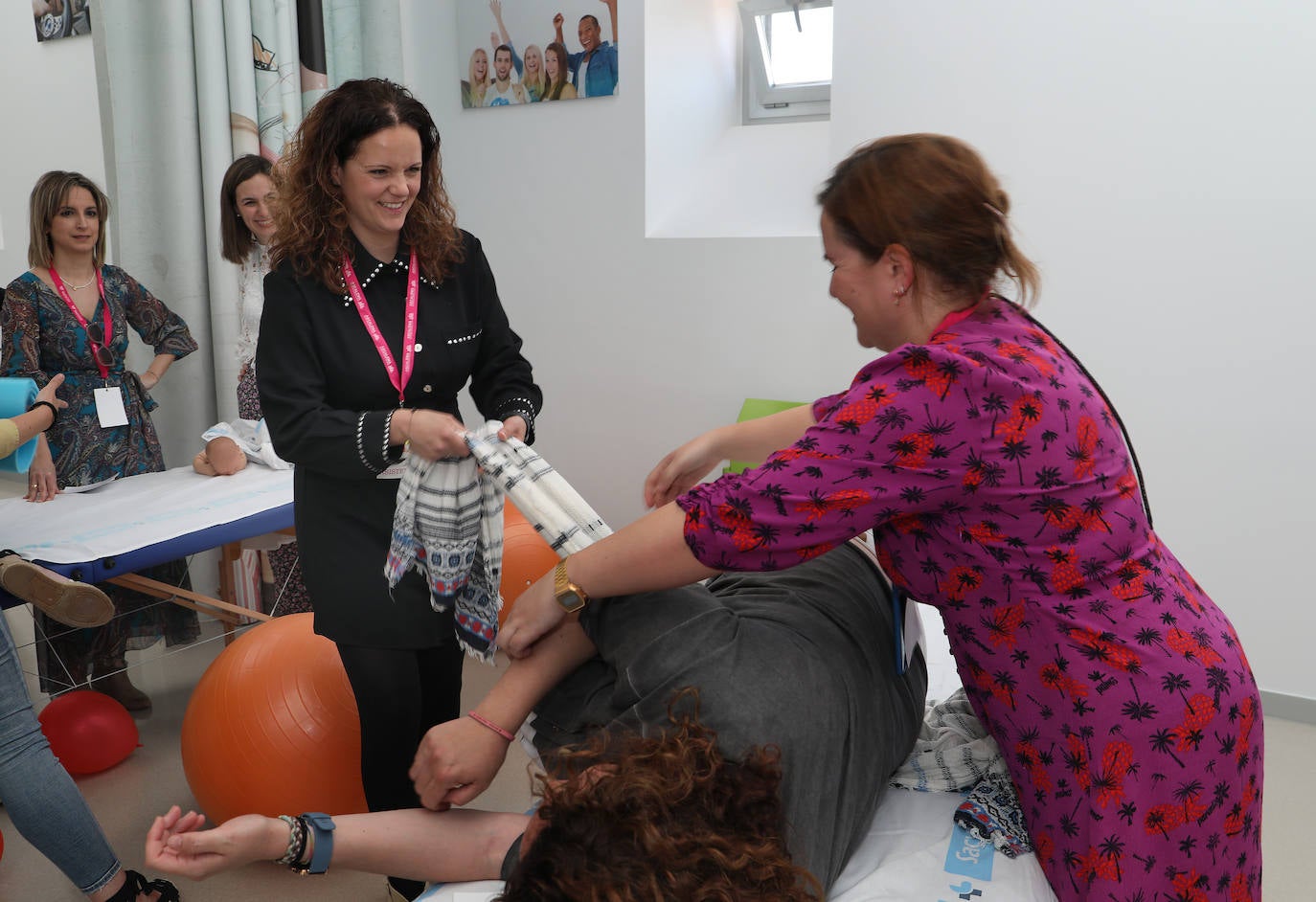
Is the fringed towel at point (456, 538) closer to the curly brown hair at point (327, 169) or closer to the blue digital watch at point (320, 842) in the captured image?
the curly brown hair at point (327, 169)

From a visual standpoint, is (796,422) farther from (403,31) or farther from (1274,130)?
(403,31)

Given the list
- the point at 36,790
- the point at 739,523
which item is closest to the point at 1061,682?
the point at 739,523

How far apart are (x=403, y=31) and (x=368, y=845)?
3491 millimetres

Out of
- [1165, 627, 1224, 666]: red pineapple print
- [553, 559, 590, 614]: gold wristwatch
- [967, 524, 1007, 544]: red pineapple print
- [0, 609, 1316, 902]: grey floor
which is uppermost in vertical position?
[967, 524, 1007, 544]: red pineapple print

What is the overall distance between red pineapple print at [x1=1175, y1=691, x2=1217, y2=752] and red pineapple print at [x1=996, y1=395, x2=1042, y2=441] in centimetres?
36

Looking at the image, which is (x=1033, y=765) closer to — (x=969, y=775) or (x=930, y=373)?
(x=969, y=775)

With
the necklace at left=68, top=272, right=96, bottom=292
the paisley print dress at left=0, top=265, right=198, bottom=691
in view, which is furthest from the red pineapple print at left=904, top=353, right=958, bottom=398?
the necklace at left=68, top=272, right=96, bottom=292

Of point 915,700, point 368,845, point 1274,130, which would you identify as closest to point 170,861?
point 368,845

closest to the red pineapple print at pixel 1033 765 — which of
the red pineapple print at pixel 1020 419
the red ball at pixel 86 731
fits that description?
the red pineapple print at pixel 1020 419

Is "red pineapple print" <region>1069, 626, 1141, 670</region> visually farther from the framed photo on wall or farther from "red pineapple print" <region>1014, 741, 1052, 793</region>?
the framed photo on wall

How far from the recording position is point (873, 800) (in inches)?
49.6

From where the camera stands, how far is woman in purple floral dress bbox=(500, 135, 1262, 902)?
105 centimetres

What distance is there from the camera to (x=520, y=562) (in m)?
2.83

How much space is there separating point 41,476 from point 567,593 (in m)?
2.16
